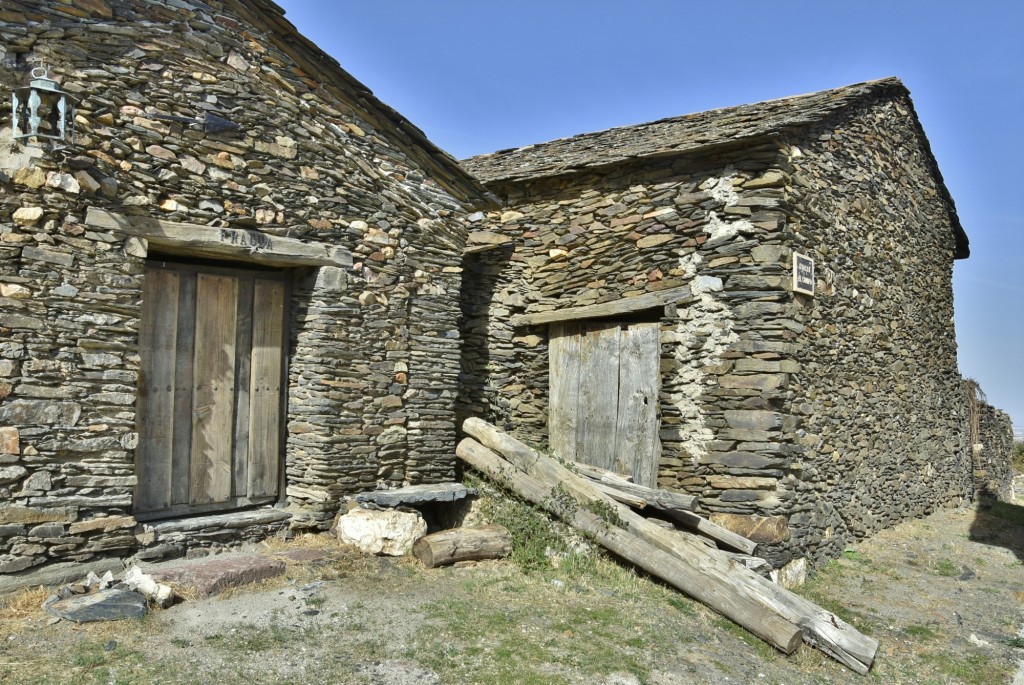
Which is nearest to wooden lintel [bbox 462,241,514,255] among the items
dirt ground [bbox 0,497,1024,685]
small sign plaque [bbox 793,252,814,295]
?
small sign plaque [bbox 793,252,814,295]

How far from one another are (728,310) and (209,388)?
15.0 feet

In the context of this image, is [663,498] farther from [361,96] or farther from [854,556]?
[361,96]

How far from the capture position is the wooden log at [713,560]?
482 centimetres

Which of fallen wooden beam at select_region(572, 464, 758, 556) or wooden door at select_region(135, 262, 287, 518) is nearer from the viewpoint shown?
wooden door at select_region(135, 262, 287, 518)

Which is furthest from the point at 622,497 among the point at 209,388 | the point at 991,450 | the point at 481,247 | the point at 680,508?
the point at 991,450

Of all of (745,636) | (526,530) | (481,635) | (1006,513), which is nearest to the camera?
(481,635)

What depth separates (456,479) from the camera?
23.8ft

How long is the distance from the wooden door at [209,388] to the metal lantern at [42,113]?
1.08 meters

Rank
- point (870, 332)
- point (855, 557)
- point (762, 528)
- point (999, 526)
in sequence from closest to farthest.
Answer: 1. point (762, 528)
2. point (855, 557)
3. point (870, 332)
4. point (999, 526)

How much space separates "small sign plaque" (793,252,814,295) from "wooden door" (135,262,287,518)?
4570 mm

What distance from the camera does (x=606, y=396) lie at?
25.9 feet

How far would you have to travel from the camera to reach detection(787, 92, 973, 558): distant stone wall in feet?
23.7

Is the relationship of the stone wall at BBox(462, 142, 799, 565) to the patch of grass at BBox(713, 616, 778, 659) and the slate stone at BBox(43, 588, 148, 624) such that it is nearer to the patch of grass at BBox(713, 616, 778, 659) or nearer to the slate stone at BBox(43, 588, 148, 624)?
the patch of grass at BBox(713, 616, 778, 659)

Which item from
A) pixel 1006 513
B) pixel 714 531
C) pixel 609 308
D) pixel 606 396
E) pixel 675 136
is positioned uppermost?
pixel 675 136
